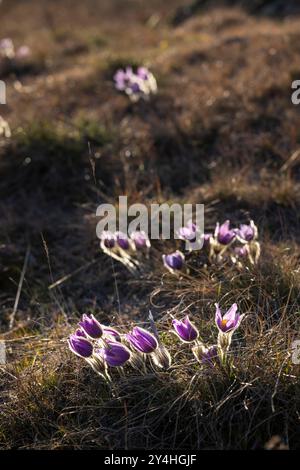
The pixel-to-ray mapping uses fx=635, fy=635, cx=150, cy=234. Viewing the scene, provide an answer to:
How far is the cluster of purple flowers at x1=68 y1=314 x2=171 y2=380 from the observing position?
8.03 ft

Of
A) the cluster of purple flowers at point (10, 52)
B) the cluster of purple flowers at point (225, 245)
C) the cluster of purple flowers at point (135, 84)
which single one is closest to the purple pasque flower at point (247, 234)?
the cluster of purple flowers at point (225, 245)

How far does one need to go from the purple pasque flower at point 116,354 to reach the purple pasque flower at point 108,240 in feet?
3.72

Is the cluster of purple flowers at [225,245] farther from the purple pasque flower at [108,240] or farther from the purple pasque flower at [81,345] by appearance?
the purple pasque flower at [81,345]

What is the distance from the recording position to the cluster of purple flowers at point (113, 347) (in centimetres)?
245

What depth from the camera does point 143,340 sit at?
244 centimetres

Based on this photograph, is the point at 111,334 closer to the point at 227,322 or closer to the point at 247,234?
the point at 227,322

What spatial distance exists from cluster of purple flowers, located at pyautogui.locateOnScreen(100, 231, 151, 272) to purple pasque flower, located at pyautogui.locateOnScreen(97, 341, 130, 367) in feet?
3.68

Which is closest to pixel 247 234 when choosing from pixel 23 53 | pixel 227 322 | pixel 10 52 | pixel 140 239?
pixel 140 239

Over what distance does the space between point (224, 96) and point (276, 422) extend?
4025 millimetres

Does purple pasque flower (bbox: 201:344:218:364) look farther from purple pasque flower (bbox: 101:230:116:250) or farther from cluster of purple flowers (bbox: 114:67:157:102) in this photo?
cluster of purple flowers (bbox: 114:67:157:102)

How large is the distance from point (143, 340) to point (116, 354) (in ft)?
0.39

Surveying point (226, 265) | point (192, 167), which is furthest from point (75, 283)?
point (192, 167)
